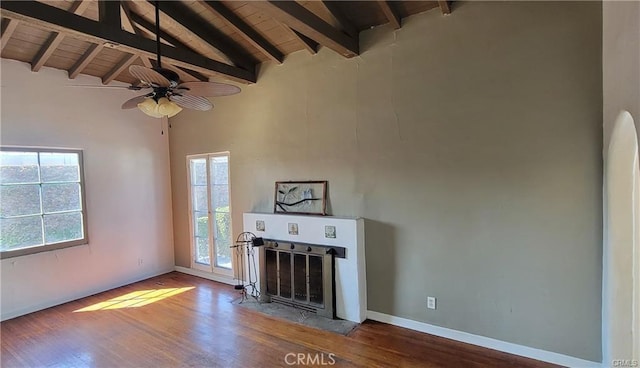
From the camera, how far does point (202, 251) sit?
5512 millimetres

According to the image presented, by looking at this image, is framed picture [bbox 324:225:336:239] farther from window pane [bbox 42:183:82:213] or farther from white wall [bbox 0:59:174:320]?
window pane [bbox 42:183:82:213]

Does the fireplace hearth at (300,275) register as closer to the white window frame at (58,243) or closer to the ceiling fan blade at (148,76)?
the ceiling fan blade at (148,76)

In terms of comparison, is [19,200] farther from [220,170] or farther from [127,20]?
[127,20]

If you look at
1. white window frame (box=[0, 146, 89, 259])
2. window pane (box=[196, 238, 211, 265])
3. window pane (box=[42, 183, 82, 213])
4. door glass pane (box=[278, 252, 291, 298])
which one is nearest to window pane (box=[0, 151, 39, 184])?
white window frame (box=[0, 146, 89, 259])

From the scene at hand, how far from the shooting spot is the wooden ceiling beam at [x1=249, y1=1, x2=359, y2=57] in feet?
8.71

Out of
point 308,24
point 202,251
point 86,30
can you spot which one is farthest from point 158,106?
point 202,251

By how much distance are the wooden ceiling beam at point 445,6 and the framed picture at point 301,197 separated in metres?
2.13

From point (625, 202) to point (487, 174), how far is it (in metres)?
0.95

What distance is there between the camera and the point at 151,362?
2.97 m

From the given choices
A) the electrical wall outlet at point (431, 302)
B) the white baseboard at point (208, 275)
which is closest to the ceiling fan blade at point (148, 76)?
the electrical wall outlet at point (431, 302)

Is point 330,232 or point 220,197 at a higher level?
point 220,197

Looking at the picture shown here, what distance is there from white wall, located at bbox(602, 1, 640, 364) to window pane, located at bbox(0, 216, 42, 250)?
234 inches

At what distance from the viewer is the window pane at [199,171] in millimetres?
5355

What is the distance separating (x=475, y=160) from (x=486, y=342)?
1696mm
